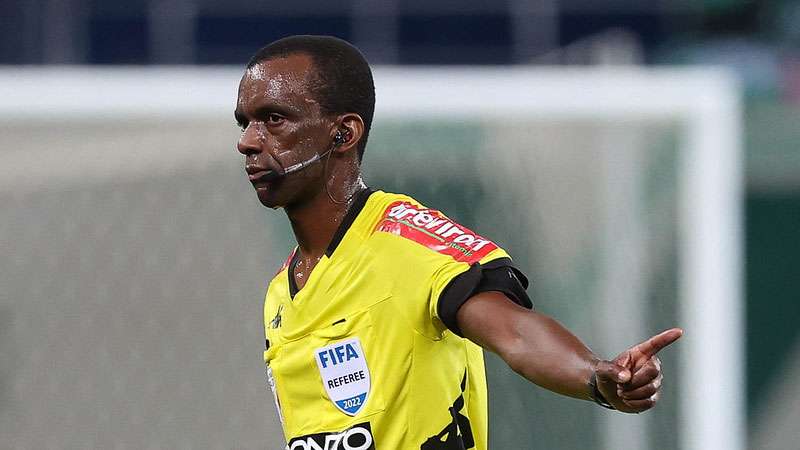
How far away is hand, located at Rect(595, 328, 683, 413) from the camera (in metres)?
2.14

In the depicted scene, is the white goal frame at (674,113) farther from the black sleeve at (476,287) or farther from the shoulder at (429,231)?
the black sleeve at (476,287)

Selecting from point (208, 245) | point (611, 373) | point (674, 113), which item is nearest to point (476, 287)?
point (611, 373)

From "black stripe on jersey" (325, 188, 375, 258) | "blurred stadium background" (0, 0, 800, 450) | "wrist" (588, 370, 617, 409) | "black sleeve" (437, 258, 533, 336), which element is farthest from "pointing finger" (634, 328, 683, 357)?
"blurred stadium background" (0, 0, 800, 450)

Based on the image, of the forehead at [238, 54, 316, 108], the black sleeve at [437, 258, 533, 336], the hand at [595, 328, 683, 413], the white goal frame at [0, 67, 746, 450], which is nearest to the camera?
the hand at [595, 328, 683, 413]

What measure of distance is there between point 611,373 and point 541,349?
0.24m

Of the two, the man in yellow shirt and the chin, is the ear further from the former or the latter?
the chin

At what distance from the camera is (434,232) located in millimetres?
2693

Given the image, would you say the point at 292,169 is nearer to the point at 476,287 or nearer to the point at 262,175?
the point at 262,175

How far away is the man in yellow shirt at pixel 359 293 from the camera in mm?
2551

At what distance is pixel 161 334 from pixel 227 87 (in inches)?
38.0

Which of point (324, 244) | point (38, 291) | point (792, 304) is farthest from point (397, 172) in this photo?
point (792, 304)

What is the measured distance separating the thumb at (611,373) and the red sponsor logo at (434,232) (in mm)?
431

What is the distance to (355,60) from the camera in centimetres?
288

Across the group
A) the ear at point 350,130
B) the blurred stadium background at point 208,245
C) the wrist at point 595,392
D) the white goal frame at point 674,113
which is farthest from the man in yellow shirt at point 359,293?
the white goal frame at point 674,113
